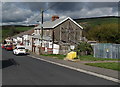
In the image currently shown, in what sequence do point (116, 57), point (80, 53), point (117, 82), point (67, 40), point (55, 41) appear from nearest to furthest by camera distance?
point (117, 82), point (116, 57), point (80, 53), point (55, 41), point (67, 40)

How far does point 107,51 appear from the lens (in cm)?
2978

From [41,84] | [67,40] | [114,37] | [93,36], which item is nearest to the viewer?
[41,84]

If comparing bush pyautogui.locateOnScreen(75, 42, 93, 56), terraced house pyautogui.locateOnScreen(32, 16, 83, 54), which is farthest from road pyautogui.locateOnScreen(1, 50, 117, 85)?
terraced house pyautogui.locateOnScreen(32, 16, 83, 54)

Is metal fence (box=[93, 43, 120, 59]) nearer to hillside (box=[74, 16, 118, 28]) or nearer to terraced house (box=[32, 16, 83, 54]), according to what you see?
terraced house (box=[32, 16, 83, 54])

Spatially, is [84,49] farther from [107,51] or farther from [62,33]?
[62,33]

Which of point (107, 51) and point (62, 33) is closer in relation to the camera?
point (107, 51)

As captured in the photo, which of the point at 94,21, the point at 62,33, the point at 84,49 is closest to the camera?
the point at 84,49

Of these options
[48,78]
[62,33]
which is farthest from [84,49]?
[48,78]

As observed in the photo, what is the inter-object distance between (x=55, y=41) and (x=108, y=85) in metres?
36.3

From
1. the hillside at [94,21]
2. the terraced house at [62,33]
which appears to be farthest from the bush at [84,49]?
the hillside at [94,21]

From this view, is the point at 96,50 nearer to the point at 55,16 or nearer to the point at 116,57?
the point at 116,57

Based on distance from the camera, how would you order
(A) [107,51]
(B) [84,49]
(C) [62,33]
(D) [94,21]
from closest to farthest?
(A) [107,51] → (B) [84,49] → (C) [62,33] → (D) [94,21]

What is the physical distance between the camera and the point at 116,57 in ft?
94.5

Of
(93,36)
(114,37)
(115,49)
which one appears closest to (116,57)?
(115,49)
